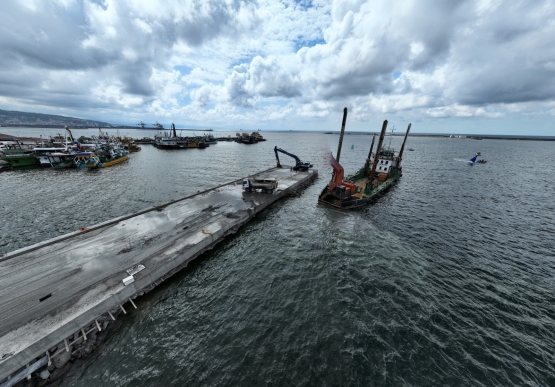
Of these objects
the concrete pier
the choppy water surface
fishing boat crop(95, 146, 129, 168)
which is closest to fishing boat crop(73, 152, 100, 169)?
fishing boat crop(95, 146, 129, 168)

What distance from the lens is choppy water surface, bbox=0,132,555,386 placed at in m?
8.78

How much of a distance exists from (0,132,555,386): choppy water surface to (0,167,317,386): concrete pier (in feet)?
4.14

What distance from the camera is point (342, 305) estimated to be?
39.3ft

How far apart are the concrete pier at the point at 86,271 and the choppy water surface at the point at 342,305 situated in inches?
49.7

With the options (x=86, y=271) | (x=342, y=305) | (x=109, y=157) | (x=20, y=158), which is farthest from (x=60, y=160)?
(x=342, y=305)

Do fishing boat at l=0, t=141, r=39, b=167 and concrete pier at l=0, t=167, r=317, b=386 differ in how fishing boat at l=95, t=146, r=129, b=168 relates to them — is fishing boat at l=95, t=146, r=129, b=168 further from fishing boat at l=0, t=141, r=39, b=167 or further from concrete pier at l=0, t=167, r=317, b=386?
concrete pier at l=0, t=167, r=317, b=386

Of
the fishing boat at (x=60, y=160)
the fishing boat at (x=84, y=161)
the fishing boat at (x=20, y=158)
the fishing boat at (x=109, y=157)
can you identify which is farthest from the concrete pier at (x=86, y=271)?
the fishing boat at (x=20, y=158)

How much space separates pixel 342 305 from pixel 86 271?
52.1 ft

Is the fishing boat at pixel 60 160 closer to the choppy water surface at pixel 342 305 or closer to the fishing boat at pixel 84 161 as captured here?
the fishing boat at pixel 84 161

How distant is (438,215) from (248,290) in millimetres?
25459

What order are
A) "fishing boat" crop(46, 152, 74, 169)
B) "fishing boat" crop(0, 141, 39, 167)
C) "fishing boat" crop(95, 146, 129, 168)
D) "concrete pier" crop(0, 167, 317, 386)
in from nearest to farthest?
"concrete pier" crop(0, 167, 317, 386), "fishing boat" crop(0, 141, 39, 167), "fishing boat" crop(46, 152, 74, 169), "fishing boat" crop(95, 146, 129, 168)

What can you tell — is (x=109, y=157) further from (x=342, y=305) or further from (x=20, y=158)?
(x=342, y=305)

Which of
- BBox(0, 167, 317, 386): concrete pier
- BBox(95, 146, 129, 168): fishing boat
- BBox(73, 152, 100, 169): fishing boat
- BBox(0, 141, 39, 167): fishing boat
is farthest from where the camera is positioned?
BBox(95, 146, 129, 168): fishing boat

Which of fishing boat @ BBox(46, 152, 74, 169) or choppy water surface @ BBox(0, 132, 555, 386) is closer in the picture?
choppy water surface @ BBox(0, 132, 555, 386)
